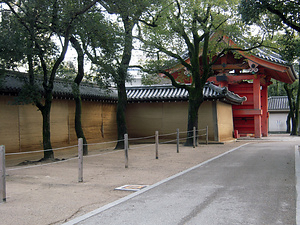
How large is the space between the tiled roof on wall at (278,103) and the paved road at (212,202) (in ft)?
111

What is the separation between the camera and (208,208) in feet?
18.5

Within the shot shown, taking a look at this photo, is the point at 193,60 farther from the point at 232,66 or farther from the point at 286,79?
the point at 286,79

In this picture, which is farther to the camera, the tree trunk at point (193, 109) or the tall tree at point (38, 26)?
the tree trunk at point (193, 109)

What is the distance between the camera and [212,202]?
6035 mm

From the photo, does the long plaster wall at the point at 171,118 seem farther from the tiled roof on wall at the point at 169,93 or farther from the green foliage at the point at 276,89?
the green foliage at the point at 276,89

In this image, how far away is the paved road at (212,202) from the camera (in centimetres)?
508

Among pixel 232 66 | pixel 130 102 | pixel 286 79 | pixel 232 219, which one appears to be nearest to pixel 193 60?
pixel 130 102

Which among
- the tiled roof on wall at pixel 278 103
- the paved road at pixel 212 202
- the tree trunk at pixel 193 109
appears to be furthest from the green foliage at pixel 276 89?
the paved road at pixel 212 202

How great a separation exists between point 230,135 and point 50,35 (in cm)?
1669

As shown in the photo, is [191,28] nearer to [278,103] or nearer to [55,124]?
[55,124]

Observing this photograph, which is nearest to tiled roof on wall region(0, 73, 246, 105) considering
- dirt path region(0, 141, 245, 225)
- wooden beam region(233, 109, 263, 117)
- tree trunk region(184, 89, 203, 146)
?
tree trunk region(184, 89, 203, 146)

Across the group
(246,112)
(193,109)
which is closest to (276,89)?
(246,112)

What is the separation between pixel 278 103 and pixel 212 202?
127 ft

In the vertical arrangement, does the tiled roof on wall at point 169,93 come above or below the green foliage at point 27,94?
above
